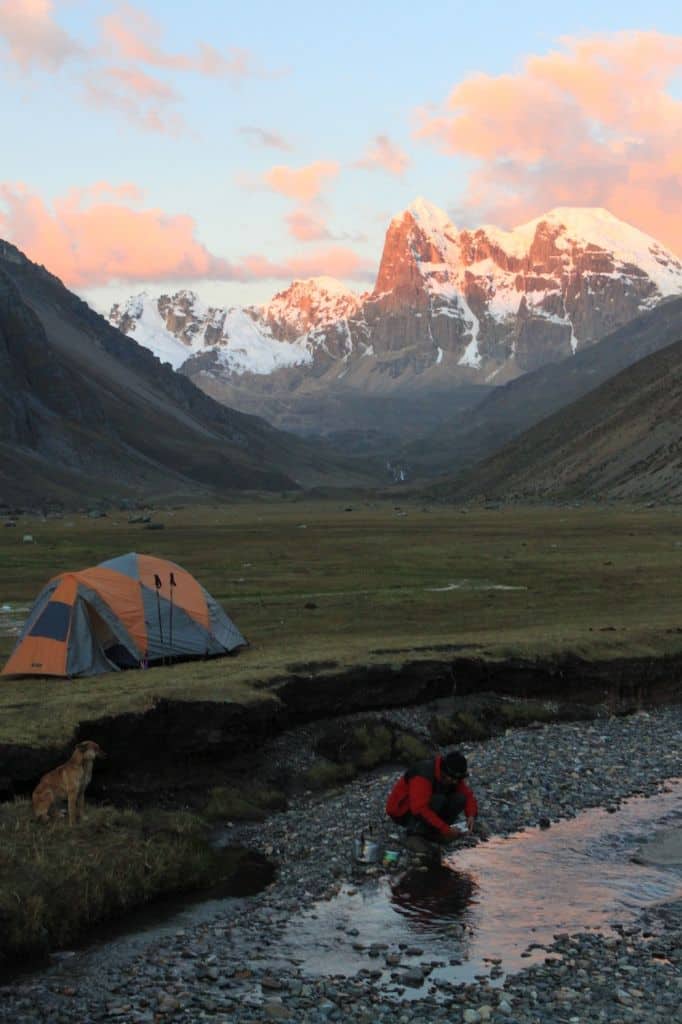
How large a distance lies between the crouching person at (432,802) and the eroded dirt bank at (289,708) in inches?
199

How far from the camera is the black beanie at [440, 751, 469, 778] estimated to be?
69.5 feet

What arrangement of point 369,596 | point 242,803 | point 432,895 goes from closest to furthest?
point 432,895
point 242,803
point 369,596

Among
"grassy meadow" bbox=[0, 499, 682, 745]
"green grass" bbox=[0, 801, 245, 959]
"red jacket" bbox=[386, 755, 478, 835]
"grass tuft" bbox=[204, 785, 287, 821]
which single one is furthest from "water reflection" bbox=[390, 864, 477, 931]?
"grassy meadow" bbox=[0, 499, 682, 745]

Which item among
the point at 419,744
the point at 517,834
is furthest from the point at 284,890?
the point at 419,744

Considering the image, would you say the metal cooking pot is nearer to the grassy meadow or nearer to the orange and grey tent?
the grassy meadow

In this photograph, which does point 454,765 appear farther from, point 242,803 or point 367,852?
point 242,803

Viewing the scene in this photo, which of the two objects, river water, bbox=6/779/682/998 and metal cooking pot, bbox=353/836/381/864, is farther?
metal cooking pot, bbox=353/836/381/864

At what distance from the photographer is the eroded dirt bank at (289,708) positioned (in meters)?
24.4

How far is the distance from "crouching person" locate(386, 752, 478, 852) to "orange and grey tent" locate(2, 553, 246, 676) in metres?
13.0

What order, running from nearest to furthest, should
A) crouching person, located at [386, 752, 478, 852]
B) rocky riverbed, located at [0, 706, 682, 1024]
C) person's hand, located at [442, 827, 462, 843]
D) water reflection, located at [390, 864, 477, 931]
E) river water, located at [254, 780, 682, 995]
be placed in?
rocky riverbed, located at [0, 706, 682, 1024]
river water, located at [254, 780, 682, 995]
water reflection, located at [390, 864, 477, 931]
crouching person, located at [386, 752, 478, 852]
person's hand, located at [442, 827, 462, 843]

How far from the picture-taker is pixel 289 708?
96.0 ft

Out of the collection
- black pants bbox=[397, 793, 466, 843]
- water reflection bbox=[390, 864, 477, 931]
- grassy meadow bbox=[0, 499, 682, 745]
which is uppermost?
grassy meadow bbox=[0, 499, 682, 745]

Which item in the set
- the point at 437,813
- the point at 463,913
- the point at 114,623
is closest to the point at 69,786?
the point at 437,813

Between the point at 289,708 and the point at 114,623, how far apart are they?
680cm
